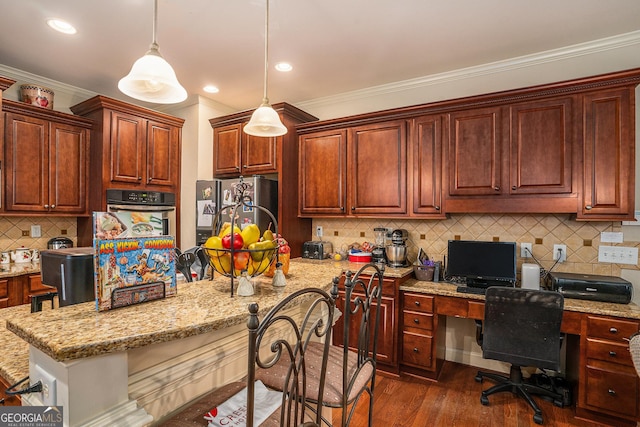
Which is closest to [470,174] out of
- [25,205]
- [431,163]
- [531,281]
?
[431,163]

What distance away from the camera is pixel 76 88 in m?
3.58

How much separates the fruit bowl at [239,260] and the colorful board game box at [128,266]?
141 mm

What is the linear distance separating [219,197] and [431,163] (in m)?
2.19

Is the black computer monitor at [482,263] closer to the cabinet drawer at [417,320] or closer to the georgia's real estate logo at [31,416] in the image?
the cabinet drawer at [417,320]

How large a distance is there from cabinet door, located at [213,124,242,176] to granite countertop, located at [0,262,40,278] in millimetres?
1901

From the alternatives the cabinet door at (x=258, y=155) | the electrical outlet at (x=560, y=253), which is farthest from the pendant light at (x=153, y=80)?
the electrical outlet at (x=560, y=253)

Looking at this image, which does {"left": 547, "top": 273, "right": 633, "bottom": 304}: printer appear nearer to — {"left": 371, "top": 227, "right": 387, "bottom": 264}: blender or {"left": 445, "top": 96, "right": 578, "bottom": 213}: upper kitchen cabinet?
{"left": 445, "top": 96, "right": 578, "bottom": 213}: upper kitchen cabinet

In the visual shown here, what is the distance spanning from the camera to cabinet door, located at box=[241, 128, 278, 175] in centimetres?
352

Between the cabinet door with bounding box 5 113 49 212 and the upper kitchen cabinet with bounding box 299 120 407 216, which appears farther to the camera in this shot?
the upper kitchen cabinet with bounding box 299 120 407 216

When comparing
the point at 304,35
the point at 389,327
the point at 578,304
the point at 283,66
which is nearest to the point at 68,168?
the point at 283,66

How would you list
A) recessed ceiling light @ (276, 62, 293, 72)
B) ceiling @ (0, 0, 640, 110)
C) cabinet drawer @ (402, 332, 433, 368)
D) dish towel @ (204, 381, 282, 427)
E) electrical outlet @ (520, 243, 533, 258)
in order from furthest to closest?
recessed ceiling light @ (276, 62, 293, 72)
electrical outlet @ (520, 243, 533, 258)
cabinet drawer @ (402, 332, 433, 368)
ceiling @ (0, 0, 640, 110)
dish towel @ (204, 381, 282, 427)

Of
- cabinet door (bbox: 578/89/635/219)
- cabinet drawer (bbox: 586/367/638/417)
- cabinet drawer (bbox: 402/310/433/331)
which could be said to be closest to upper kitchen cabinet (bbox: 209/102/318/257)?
cabinet drawer (bbox: 402/310/433/331)

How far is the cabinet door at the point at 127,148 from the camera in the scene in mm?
3338

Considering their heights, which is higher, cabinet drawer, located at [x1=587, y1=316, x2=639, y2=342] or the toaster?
the toaster
